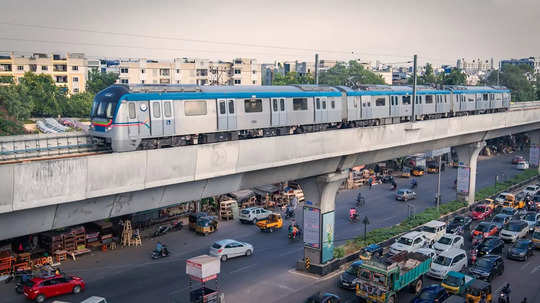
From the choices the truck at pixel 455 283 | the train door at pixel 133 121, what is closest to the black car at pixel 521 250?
the truck at pixel 455 283

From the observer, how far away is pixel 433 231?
102 ft

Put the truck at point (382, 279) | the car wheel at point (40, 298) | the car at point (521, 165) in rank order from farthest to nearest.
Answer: the car at point (521, 165) → the car wheel at point (40, 298) → the truck at point (382, 279)

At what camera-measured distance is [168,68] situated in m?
86.2

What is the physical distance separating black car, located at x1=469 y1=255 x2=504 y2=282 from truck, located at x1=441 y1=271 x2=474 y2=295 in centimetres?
214

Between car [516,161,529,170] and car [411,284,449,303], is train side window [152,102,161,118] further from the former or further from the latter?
car [516,161,529,170]

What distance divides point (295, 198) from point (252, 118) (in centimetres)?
1871

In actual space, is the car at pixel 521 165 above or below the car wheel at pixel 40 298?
above

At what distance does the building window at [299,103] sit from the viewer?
1029 inches

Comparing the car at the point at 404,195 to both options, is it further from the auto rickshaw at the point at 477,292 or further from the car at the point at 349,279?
the auto rickshaw at the point at 477,292

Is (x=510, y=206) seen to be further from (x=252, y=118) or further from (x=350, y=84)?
(x=252, y=118)

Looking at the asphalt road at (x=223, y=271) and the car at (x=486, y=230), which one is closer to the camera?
the asphalt road at (x=223, y=271)

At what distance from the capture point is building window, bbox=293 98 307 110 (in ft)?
85.8

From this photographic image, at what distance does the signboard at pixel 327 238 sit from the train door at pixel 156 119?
11.0m

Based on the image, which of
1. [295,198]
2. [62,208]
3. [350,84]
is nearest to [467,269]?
[350,84]
